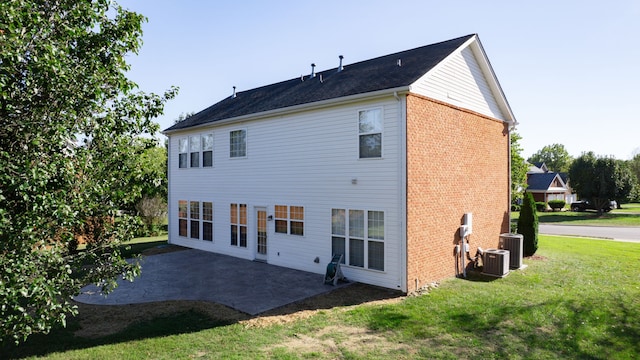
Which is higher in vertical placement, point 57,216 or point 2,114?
point 2,114

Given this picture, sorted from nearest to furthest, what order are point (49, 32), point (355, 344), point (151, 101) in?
point (49, 32)
point (151, 101)
point (355, 344)

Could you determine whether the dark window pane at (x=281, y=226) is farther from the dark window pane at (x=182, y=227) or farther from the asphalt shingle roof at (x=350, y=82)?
the dark window pane at (x=182, y=227)

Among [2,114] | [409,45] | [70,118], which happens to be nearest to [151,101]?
[70,118]

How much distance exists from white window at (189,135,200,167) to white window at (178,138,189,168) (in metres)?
0.33

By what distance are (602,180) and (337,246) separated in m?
37.6

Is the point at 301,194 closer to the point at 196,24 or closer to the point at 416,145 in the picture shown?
the point at 416,145

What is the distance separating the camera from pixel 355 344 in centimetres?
732

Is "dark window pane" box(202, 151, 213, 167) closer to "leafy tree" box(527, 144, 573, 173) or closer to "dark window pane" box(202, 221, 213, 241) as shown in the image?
"dark window pane" box(202, 221, 213, 241)

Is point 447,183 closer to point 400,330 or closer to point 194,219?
point 400,330

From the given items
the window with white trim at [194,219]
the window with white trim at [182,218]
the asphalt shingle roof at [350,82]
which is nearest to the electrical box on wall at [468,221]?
the asphalt shingle roof at [350,82]

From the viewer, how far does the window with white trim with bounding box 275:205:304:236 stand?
13.5m

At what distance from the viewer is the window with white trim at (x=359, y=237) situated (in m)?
11.3

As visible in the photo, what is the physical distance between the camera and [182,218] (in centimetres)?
1942

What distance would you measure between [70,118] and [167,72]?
8081 mm
